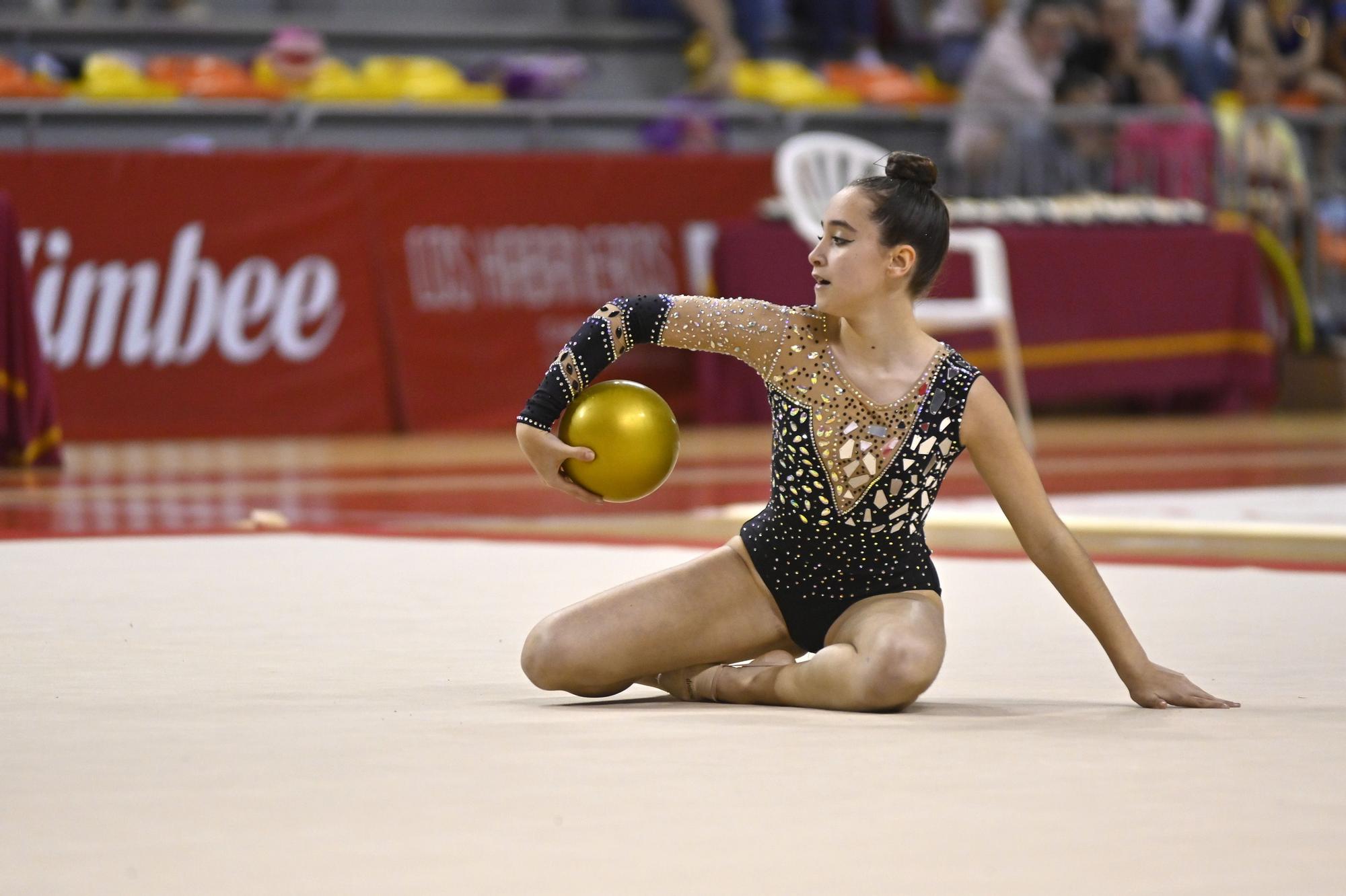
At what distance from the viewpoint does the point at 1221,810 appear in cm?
202

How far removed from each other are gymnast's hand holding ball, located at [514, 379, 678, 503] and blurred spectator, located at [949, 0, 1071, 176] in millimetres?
8985

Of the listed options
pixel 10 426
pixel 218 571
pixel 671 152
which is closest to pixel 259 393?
pixel 10 426

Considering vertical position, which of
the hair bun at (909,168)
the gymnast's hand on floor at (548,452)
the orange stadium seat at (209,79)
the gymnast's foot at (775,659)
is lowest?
the gymnast's foot at (775,659)

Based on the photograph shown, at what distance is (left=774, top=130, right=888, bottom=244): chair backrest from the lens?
9.06 metres

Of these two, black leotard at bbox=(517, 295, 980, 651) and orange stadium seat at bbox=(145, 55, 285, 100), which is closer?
black leotard at bbox=(517, 295, 980, 651)

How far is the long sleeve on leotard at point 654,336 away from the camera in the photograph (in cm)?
290

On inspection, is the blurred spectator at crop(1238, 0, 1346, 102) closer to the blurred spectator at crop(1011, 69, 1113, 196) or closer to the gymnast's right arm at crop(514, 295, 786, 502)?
the blurred spectator at crop(1011, 69, 1113, 196)

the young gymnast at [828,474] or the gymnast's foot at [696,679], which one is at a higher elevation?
the young gymnast at [828,474]

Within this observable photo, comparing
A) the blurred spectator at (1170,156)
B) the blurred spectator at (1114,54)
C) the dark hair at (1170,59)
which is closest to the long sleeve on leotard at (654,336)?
the blurred spectator at (1170,156)

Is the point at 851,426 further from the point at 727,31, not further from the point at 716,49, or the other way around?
the point at 727,31

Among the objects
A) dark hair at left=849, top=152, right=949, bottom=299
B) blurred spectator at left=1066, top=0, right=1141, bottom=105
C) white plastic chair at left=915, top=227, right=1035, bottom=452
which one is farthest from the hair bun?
blurred spectator at left=1066, top=0, right=1141, bottom=105

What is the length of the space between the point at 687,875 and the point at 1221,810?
0.60 meters

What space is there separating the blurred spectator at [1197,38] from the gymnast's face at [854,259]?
10.7 meters

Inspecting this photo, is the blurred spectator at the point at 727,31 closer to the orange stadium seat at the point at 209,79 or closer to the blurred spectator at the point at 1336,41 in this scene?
the orange stadium seat at the point at 209,79
